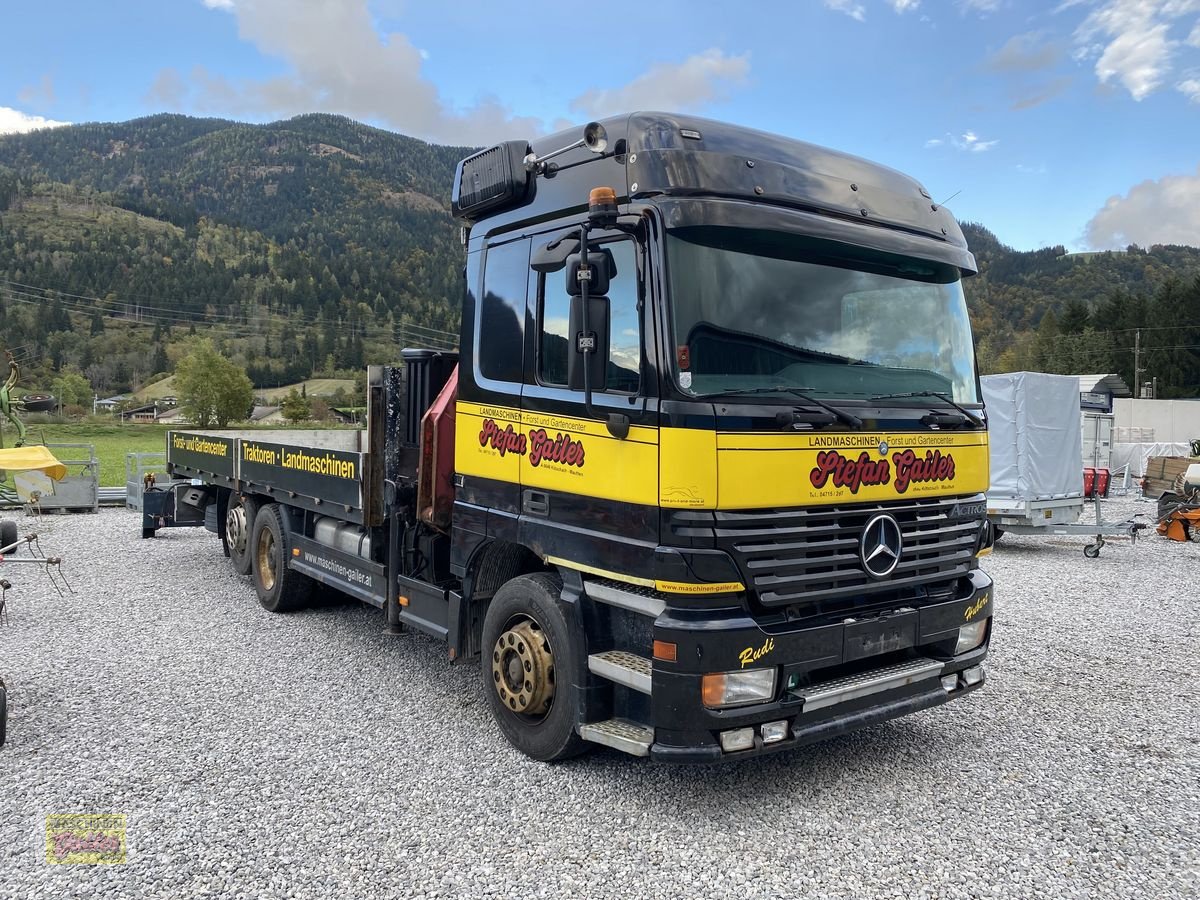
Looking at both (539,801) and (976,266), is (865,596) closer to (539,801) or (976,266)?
(539,801)

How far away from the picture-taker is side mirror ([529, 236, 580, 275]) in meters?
3.84

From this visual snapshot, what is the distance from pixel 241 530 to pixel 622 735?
624cm

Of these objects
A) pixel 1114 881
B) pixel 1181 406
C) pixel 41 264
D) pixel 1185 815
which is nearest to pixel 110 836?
pixel 1114 881

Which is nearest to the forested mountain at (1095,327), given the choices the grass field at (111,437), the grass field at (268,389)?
the grass field at (111,437)

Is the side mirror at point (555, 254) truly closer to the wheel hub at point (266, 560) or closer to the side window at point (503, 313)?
the side window at point (503, 313)

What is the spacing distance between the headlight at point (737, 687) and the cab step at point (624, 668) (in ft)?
0.85

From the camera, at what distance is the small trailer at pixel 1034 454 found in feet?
40.4

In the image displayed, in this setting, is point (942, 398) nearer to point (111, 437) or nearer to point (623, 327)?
point (623, 327)

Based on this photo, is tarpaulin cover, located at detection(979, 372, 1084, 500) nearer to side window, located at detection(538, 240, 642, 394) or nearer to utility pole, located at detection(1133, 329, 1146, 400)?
side window, located at detection(538, 240, 642, 394)

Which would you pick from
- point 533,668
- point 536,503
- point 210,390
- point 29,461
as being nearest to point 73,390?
point 210,390

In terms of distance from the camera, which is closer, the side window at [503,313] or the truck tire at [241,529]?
the side window at [503,313]

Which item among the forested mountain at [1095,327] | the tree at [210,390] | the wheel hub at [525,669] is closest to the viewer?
the wheel hub at [525,669]

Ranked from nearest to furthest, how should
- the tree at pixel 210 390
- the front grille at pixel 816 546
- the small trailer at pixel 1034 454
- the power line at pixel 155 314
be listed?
the front grille at pixel 816 546
the small trailer at pixel 1034 454
the tree at pixel 210 390
the power line at pixel 155 314

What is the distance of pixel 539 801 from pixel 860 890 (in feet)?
4.92
